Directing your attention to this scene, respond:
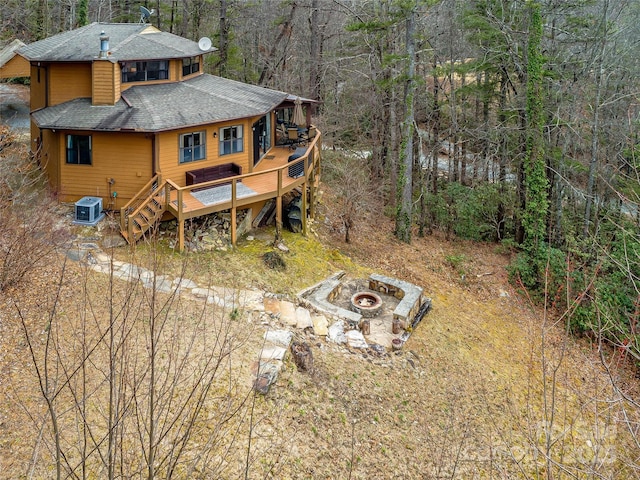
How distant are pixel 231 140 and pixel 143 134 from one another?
278 cm

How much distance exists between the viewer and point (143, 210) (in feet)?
45.4

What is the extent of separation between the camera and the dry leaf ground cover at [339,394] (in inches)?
288

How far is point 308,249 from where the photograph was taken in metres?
15.7

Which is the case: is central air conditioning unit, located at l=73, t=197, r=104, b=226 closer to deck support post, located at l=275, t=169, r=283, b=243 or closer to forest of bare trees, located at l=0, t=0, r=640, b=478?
deck support post, located at l=275, t=169, r=283, b=243

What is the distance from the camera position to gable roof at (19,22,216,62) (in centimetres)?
1532

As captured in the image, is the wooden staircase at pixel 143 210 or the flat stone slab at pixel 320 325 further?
the wooden staircase at pixel 143 210

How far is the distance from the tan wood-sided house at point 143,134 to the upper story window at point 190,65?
378 mm

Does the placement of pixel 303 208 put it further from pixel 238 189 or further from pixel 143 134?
pixel 143 134

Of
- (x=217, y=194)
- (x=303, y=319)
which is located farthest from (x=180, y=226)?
(x=303, y=319)

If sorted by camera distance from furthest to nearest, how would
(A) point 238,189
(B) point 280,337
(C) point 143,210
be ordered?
(A) point 238,189 < (C) point 143,210 < (B) point 280,337

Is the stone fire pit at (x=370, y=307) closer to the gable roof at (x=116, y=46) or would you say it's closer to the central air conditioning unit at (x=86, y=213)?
the central air conditioning unit at (x=86, y=213)

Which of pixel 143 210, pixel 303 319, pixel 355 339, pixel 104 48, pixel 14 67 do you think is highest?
pixel 104 48

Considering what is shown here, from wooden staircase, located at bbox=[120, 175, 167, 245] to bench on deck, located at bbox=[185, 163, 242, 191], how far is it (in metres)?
0.89

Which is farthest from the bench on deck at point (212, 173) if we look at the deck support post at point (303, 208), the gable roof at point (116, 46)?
the gable roof at point (116, 46)
